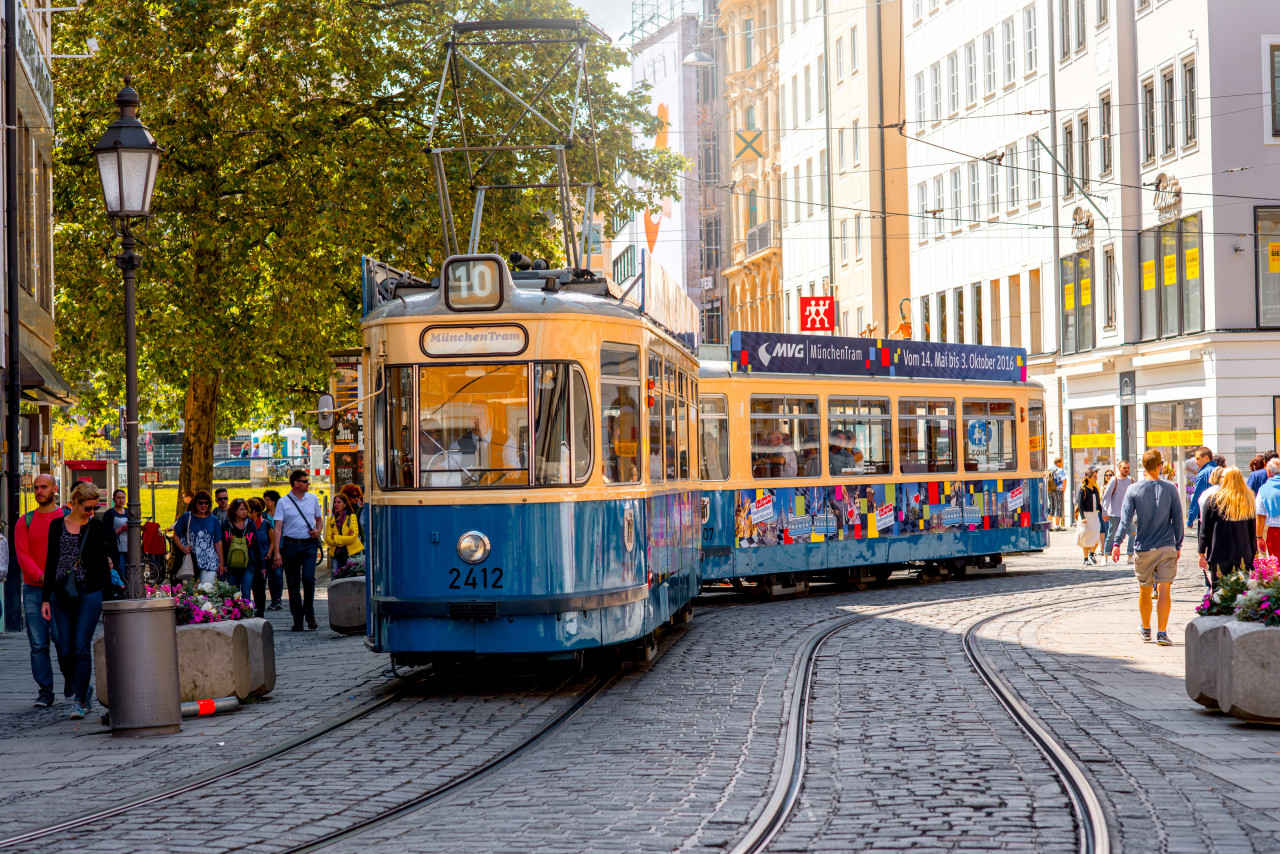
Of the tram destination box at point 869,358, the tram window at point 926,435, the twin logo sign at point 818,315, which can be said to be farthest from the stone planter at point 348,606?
the twin logo sign at point 818,315

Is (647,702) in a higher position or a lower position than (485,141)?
lower

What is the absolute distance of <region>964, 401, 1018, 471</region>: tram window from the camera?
24.5 metres

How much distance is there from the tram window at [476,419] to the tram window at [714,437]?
8353mm

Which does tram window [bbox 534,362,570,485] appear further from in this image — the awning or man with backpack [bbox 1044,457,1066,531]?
man with backpack [bbox 1044,457,1066,531]

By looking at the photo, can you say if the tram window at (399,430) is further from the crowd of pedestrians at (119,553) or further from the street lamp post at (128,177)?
the street lamp post at (128,177)

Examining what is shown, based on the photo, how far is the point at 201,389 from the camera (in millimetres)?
30375

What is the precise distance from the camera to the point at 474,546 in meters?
11.9

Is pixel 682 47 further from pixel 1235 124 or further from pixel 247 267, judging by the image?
pixel 247 267

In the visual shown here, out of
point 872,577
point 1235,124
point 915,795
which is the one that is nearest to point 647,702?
point 915,795

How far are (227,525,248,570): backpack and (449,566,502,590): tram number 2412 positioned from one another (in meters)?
8.83

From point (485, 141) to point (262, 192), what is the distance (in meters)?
4.25

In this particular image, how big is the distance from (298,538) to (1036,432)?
38.4 feet

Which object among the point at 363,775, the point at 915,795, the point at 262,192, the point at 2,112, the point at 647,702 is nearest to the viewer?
the point at 915,795

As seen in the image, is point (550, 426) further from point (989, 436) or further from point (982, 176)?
point (982, 176)
